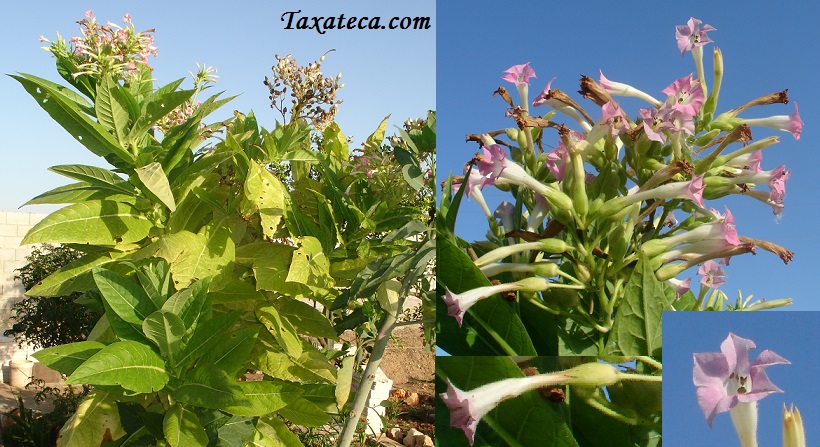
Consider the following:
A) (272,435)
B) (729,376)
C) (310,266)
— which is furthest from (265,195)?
(729,376)

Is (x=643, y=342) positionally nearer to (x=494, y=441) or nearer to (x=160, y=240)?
(x=494, y=441)

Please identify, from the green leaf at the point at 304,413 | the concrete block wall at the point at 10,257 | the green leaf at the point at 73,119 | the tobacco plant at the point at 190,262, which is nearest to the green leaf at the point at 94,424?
the tobacco plant at the point at 190,262

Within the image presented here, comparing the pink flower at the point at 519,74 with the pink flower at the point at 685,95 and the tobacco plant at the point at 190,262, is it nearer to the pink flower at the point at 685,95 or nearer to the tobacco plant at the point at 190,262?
the pink flower at the point at 685,95

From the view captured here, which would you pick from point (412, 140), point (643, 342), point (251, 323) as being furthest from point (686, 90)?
point (251, 323)

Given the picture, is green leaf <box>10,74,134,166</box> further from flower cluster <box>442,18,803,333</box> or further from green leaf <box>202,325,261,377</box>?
flower cluster <box>442,18,803,333</box>

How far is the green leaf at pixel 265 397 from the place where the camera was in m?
0.84

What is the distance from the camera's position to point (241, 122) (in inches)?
48.4

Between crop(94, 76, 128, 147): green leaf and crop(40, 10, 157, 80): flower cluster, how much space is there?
41 millimetres

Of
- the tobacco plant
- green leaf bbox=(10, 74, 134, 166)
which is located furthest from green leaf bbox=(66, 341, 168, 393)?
green leaf bbox=(10, 74, 134, 166)

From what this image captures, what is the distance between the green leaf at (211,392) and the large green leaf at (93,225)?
23 centimetres

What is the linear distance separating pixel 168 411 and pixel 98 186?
33 cm

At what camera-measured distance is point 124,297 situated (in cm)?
84

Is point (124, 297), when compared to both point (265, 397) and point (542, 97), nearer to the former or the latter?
point (265, 397)

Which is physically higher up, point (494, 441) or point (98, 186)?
point (98, 186)
